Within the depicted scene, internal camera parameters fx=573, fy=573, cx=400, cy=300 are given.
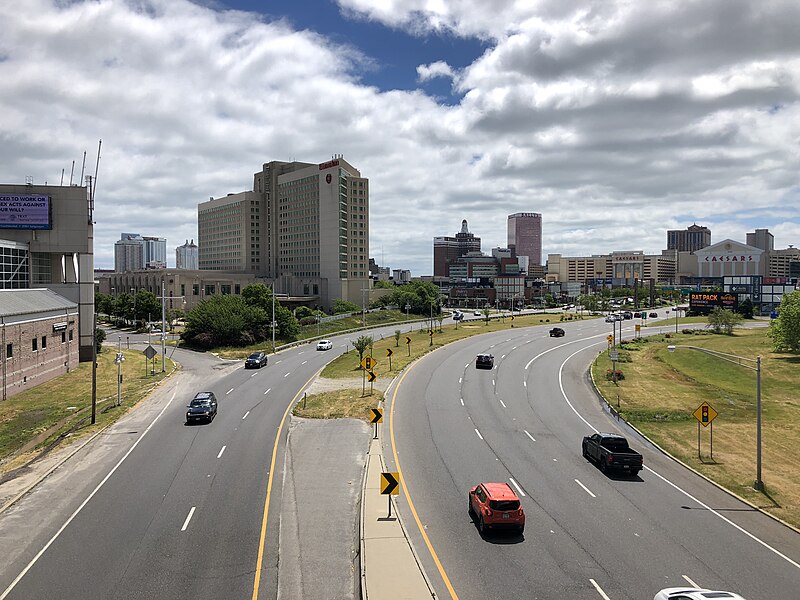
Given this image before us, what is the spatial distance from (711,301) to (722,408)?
99511 mm

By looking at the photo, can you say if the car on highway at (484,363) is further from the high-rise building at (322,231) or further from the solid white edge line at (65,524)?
the high-rise building at (322,231)

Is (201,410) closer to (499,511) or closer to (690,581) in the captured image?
(499,511)

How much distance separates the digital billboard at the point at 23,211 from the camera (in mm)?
63375

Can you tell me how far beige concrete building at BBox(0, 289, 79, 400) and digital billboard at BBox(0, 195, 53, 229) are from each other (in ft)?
27.4

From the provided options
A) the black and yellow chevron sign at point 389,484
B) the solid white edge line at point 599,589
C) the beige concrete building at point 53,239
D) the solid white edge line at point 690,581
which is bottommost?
the solid white edge line at point 690,581

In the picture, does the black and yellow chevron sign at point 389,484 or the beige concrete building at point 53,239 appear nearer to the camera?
the black and yellow chevron sign at point 389,484

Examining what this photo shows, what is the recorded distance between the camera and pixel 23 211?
209 ft

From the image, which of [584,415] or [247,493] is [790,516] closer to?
[584,415]

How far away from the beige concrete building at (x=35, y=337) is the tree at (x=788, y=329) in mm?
83012

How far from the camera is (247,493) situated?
23391 millimetres

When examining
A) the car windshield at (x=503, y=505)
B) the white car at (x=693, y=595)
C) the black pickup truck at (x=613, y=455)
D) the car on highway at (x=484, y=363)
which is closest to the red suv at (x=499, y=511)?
the car windshield at (x=503, y=505)

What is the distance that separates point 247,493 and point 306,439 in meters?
8.67

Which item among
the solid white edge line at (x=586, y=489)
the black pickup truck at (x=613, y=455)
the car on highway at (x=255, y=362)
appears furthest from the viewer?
the car on highway at (x=255, y=362)

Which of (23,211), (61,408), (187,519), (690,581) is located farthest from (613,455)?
(23,211)
